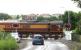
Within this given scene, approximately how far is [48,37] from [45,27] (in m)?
2.42

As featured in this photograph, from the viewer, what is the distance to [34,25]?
Answer: 84.5 meters

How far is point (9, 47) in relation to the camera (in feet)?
113

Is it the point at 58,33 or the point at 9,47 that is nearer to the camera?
the point at 9,47

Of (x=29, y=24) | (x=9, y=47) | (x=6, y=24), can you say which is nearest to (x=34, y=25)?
(x=29, y=24)

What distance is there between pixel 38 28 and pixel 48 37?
3028mm

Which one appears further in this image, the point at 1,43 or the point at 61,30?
the point at 61,30

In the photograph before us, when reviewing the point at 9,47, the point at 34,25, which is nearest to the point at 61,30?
the point at 34,25

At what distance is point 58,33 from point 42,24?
428cm

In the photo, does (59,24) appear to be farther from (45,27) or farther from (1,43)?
(1,43)

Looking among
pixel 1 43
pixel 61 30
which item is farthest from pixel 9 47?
pixel 61 30

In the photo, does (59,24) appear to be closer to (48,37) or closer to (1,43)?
(48,37)

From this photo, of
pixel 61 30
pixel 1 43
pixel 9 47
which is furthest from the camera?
pixel 61 30

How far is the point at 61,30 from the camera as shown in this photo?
269ft

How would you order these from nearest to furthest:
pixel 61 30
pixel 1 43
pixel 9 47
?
pixel 1 43, pixel 9 47, pixel 61 30
